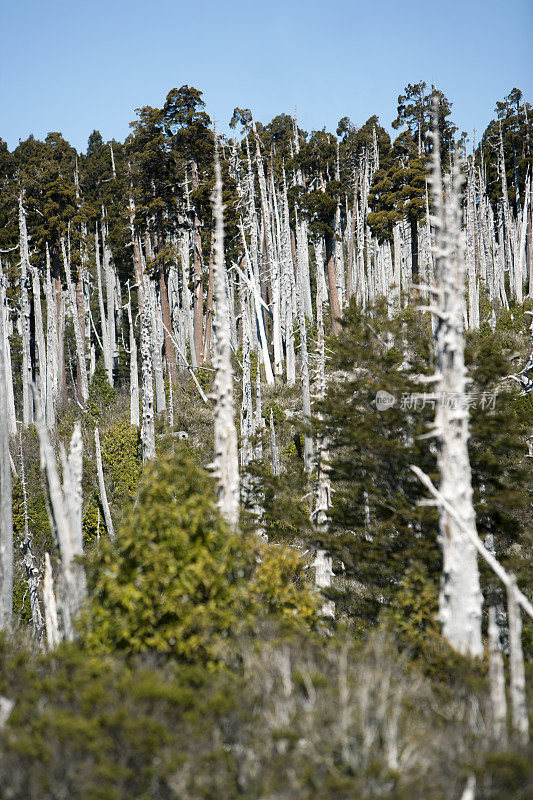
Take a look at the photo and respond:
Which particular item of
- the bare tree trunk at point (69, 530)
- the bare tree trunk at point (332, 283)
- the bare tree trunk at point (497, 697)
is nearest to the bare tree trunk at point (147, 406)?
the bare tree trunk at point (69, 530)

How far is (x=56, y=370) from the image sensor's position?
31.8 m

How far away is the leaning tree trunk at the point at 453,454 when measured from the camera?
29.5 ft

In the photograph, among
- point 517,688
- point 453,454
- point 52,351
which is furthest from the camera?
point 52,351

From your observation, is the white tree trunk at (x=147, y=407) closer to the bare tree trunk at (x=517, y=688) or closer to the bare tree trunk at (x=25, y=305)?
the bare tree trunk at (x=25, y=305)

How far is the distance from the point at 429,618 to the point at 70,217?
28.7 meters

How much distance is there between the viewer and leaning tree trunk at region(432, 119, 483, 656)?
8.98 meters

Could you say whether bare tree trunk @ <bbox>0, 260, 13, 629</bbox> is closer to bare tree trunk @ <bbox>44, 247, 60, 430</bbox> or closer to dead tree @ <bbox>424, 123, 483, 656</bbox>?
dead tree @ <bbox>424, 123, 483, 656</bbox>

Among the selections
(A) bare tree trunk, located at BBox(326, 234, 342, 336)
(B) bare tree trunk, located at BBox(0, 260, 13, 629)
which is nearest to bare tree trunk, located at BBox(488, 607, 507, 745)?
(B) bare tree trunk, located at BBox(0, 260, 13, 629)

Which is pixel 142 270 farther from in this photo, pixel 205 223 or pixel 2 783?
pixel 2 783

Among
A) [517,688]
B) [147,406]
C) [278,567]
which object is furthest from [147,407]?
[517,688]

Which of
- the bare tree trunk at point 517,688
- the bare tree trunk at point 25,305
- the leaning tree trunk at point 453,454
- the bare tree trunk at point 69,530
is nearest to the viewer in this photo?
the bare tree trunk at point 517,688

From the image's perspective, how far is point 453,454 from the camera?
9219 millimetres

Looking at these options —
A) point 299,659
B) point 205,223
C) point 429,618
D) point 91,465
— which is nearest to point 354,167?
point 205,223

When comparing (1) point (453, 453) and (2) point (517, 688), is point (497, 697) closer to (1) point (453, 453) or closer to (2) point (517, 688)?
(2) point (517, 688)
